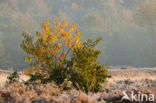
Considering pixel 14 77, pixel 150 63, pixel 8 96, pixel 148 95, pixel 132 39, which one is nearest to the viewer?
pixel 148 95

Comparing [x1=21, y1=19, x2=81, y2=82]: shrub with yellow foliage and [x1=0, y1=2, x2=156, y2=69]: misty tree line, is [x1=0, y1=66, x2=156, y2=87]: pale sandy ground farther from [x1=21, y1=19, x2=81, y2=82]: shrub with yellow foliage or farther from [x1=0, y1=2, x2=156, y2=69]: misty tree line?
[x1=0, y1=2, x2=156, y2=69]: misty tree line

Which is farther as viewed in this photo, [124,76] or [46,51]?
[124,76]

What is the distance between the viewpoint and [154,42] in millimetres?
56938

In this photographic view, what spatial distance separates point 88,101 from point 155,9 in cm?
5320

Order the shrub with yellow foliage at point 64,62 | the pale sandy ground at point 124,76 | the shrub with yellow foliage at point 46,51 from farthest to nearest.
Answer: the pale sandy ground at point 124,76 → the shrub with yellow foliage at point 46,51 → the shrub with yellow foliage at point 64,62

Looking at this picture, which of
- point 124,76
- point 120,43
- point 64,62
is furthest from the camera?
point 120,43

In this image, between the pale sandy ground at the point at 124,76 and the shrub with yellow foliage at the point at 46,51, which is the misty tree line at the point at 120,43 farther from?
the shrub with yellow foliage at the point at 46,51

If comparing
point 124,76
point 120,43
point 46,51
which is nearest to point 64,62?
point 46,51

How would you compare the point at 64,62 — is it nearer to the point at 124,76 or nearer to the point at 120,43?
the point at 124,76

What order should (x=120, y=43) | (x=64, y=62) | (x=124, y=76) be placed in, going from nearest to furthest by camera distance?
(x=64, y=62), (x=124, y=76), (x=120, y=43)

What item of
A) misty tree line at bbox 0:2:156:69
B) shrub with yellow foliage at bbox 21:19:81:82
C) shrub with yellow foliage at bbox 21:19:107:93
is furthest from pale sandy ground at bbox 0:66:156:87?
misty tree line at bbox 0:2:156:69

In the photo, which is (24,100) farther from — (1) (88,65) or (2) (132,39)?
(2) (132,39)

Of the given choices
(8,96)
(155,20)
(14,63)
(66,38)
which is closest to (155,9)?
(155,20)

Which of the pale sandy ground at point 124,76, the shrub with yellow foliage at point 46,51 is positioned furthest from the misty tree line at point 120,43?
the shrub with yellow foliage at point 46,51
